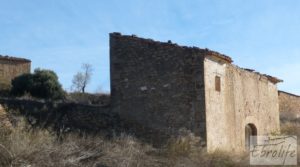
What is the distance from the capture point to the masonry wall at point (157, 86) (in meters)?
18.1

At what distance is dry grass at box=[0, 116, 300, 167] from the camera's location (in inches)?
479

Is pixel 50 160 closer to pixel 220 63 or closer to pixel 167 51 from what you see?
pixel 167 51

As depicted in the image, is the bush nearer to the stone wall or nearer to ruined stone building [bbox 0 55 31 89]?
ruined stone building [bbox 0 55 31 89]

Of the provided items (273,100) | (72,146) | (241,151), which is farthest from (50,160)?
(273,100)

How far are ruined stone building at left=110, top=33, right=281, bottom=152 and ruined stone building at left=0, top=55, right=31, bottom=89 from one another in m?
10.9

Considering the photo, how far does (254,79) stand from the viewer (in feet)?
72.7

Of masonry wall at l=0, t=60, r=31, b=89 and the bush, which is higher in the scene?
masonry wall at l=0, t=60, r=31, b=89

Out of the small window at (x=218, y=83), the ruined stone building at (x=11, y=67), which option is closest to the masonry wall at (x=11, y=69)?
the ruined stone building at (x=11, y=67)

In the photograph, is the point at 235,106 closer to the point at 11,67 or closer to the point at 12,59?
the point at 12,59

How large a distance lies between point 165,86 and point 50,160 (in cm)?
684

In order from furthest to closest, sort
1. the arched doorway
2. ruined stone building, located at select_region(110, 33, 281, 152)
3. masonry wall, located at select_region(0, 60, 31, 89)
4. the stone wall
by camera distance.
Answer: the stone wall
masonry wall, located at select_region(0, 60, 31, 89)
the arched doorway
ruined stone building, located at select_region(110, 33, 281, 152)

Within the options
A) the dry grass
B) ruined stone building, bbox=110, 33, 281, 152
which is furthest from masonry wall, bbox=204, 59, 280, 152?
the dry grass

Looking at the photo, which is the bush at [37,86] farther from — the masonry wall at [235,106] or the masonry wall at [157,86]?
the masonry wall at [235,106]

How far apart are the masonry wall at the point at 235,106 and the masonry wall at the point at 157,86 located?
45cm
